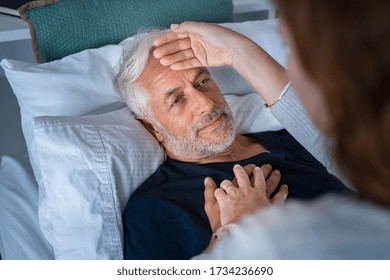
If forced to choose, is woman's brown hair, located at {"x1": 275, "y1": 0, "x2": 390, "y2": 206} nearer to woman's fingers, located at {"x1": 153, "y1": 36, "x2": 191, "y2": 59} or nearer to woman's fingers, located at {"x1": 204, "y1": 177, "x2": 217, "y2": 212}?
woman's fingers, located at {"x1": 204, "y1": 177, "x2": 217, "y2": 212}

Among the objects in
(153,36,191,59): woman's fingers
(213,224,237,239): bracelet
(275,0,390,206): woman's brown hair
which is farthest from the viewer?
(153,36,191,59): woman's fingers

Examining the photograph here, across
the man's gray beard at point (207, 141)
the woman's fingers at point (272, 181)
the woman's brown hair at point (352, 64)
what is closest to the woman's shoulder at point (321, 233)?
the woman's brown hair at point (352, 64)

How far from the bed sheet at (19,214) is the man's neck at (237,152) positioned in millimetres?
378

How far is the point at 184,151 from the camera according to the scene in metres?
1.28

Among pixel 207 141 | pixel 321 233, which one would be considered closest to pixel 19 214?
pixel 207 141

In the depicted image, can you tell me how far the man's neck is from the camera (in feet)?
4.28

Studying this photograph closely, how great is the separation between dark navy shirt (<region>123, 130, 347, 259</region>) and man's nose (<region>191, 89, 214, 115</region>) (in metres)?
0.13

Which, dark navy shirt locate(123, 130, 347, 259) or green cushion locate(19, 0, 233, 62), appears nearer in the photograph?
dark navy shirt locate(123, 130, 347, 259)

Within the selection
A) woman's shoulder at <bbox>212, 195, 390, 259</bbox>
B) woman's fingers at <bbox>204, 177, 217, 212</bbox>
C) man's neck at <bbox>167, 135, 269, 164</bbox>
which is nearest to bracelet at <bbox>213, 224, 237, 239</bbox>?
woman's fingers at <bbox>204, 177, 217, 212</bbox>

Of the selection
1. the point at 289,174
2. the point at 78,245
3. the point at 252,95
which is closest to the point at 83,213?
the point at 78,245

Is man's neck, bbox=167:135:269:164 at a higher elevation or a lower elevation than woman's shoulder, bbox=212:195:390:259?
lower

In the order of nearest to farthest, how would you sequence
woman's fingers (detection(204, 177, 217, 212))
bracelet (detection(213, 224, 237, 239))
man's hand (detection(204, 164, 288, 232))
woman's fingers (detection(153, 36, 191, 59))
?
bracelet (detection(213, 224, 237, 239)) < man's hand (detection(204, 164, 288, 232)) < woman's fingers (detection(204, 177, 217, 212)) < woman's fingers (detection(153, 36, 191, 59))

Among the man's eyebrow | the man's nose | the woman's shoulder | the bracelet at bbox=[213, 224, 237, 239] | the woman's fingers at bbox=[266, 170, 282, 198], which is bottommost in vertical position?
the woman's fingers at bbox=[266, 170, 282, 198]

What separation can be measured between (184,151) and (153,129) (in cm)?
12
